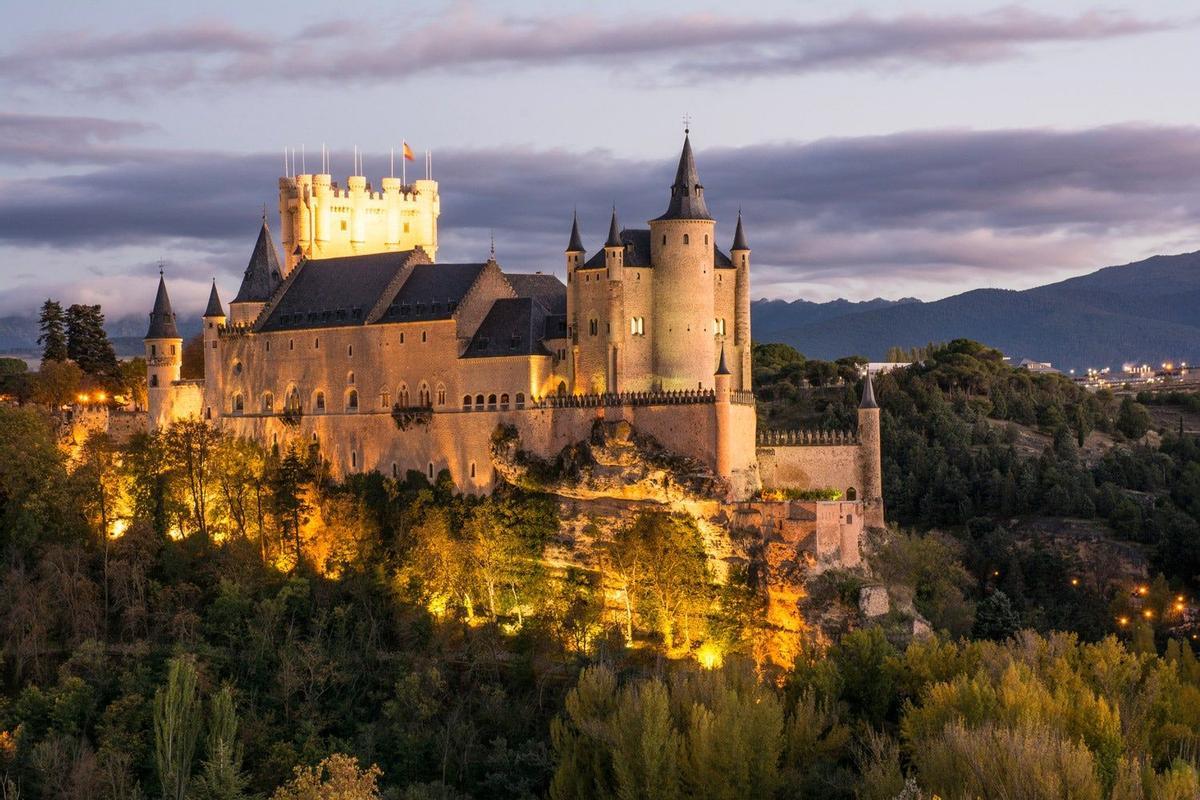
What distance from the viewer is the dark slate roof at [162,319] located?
86250mm

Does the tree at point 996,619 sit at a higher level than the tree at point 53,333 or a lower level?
lower

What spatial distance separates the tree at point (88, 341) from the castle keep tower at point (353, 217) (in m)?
18.8

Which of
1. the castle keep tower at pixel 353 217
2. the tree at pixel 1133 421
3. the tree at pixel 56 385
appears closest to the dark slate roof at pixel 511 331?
the castle keep tower at pixel 353 217

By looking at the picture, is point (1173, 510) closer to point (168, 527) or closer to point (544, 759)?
point (544, 759)

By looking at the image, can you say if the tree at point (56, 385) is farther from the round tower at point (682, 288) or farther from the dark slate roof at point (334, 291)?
the round tower at point (682, 288)

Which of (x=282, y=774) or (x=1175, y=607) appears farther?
(x=1175, y=607)

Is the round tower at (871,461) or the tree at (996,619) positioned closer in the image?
the round tower at (871,461)

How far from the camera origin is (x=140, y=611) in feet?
239

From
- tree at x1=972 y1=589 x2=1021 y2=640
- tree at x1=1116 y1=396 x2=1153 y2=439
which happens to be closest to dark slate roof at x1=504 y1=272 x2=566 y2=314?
tree at x1=972 y1=589 x2=1021 y2=640

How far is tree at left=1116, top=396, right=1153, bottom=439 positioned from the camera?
112625 millimetres

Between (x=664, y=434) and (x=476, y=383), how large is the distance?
33.2 ft

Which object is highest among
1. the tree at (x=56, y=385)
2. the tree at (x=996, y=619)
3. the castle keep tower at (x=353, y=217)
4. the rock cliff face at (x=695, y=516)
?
the castle keep tower at (x=353, y=217)

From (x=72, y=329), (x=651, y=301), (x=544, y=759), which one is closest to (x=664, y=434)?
(x=651, y=301)

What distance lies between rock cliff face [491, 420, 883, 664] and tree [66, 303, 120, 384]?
1403 inches
